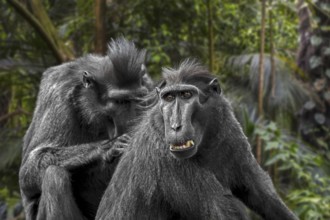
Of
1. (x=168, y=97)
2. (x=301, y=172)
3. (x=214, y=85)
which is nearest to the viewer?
(x=168, y=97)

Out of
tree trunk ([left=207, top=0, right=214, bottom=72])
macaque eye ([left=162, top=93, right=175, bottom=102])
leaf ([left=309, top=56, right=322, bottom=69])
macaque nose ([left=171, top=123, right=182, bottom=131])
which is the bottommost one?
macaque nose ([left=171, top=123, right=182, bottom=131])

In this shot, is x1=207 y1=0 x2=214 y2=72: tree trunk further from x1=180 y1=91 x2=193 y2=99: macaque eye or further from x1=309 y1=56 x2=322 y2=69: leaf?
x1=180 y1=91 x2=193 y2=99: macaque eye

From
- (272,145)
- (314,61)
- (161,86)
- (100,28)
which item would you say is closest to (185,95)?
(161,86)

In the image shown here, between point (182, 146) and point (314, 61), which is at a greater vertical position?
point (314, 61)

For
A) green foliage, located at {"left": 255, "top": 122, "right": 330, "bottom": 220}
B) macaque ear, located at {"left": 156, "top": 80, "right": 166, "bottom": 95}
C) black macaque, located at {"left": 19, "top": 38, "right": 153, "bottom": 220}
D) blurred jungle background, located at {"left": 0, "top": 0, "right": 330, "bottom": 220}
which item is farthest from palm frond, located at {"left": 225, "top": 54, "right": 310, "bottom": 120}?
macaque ear, located at {"left": 156, "top": 80, "right": 166, "bottom": 95}

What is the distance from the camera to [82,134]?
498cm

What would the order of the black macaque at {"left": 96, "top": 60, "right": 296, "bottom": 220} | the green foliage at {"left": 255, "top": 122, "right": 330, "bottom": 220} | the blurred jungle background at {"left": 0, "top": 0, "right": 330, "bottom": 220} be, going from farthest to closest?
the blurred jungle background at {"left": 0, "top": 0, "right": 330, "bottom": 220}
the green foliage at {"left": 255, "top": 122, "right": 330, "bottom": 220}
the black macaque at {"left": 96, "top": 60, "right": 296, "bottom": 220}

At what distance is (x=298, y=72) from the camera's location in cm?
869

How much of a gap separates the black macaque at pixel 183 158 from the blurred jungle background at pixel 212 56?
2767mm

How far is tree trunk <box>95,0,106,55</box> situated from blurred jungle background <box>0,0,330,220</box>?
0.01 m

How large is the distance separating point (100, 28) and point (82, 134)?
2789mm

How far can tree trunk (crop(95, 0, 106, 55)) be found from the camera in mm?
7450

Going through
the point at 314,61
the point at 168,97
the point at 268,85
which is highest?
the point at 314,61

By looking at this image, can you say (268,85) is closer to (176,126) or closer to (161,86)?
(161,86)
